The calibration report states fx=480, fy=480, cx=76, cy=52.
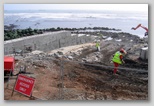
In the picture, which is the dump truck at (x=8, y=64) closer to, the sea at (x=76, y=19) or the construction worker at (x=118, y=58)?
the sea at (x=76, y=19)

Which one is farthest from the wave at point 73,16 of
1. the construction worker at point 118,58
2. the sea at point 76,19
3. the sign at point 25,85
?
the sign at point 25,85

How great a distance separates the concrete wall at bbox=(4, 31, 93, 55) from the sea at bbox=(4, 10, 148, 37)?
136mm

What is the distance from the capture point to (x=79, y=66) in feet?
23.5

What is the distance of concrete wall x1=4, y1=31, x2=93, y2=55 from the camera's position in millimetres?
7039

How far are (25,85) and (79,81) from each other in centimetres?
79

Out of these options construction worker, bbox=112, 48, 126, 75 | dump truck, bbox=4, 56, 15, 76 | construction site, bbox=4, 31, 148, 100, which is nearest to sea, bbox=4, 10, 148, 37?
construction site, bbox=4, 31, 148, 100

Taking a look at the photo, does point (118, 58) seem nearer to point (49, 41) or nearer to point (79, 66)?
point (79, 66)

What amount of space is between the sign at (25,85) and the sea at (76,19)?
0.76 m

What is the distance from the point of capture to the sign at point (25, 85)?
22.9 ft

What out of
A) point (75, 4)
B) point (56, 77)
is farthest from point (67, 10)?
point (56, 77)

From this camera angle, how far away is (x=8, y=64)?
22.9 ft

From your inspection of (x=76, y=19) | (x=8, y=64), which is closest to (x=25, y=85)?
(x=8, y=64)

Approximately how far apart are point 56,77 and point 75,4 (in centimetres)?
111

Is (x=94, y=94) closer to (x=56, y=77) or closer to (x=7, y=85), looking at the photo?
(x=56, y=77)
